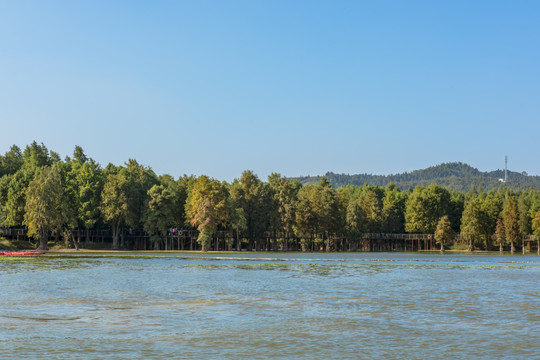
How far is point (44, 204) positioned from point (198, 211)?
30.2 m

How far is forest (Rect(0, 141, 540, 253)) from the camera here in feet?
430

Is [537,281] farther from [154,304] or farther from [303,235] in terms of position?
[303,235]

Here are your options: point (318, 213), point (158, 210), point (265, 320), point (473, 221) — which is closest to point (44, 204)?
point (158, 210)

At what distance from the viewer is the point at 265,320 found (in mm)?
27266

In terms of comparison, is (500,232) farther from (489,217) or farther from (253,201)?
(253,201)

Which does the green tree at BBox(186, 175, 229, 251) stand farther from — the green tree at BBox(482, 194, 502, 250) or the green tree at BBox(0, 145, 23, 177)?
the green tree at BBox(482, 194, 502, 250)

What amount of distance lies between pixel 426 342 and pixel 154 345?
31.0 ft

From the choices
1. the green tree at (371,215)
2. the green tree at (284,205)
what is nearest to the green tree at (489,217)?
the green tree at (371,215)

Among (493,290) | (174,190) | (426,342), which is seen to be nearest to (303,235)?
(174,190)

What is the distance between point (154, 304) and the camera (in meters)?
32.6

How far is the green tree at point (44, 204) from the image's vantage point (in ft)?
390

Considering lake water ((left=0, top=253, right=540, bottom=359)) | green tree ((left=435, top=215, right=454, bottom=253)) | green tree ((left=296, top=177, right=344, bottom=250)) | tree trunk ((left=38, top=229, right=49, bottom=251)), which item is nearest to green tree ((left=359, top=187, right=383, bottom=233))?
green tree ((left=435, top=215, right=454, bottom=253))

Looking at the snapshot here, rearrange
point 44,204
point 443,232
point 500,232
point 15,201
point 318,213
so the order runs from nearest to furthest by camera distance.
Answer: point 44,204 → point 15,201 → point 318,213 → point 500,232 → point 443,232

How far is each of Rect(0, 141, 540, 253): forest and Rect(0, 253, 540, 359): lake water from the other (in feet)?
276
